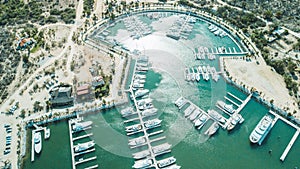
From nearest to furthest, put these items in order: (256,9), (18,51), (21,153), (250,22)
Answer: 1. (21,153)
2. (18,51)
3. (250,22)
4. (256,9)

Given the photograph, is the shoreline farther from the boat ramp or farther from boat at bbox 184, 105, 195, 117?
the boat ramp

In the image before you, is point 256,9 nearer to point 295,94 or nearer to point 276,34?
point 276,34

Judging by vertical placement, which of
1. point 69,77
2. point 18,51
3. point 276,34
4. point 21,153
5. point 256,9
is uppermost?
point 256,9

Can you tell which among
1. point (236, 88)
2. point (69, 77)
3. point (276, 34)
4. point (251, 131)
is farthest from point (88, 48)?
point (276, 34)

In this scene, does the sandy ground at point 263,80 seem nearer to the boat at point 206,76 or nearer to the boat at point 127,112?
the boat at point 206,76

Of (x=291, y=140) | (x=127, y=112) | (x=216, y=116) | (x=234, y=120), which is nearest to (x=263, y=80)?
(x=234, y=120)

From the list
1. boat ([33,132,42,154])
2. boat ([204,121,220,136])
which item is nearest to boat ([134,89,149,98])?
boat ([204,121,220,136])

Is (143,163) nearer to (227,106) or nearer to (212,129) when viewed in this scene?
(212,129)

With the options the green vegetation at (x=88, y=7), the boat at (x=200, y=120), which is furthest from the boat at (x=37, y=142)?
the green vegetation at (x=88, y=7)
